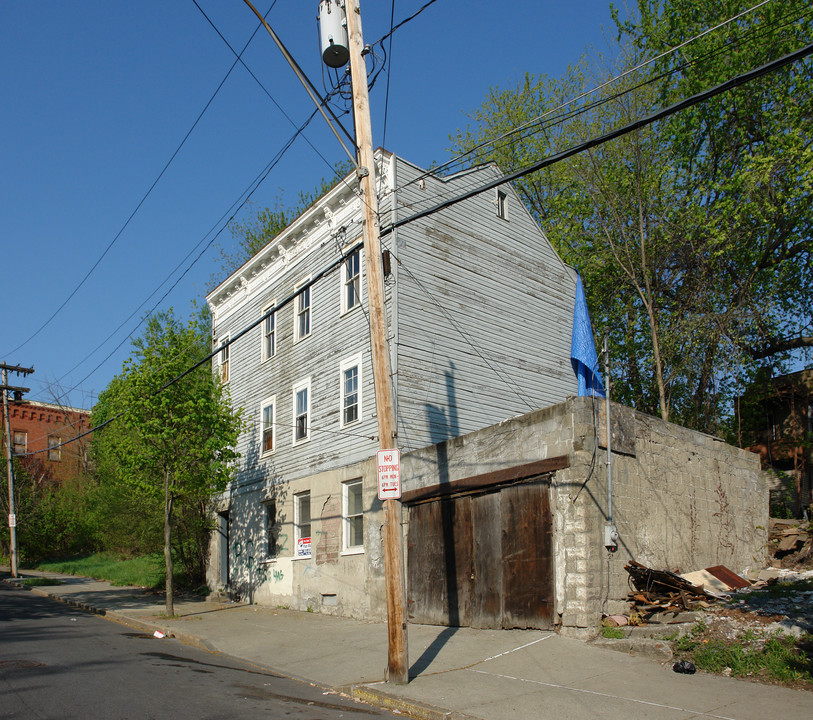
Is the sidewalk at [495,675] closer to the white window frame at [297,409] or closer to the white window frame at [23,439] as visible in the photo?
the white window frame at [297,409]

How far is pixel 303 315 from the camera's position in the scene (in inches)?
830

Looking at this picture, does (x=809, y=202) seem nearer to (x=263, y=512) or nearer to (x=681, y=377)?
(x=681, y=377)

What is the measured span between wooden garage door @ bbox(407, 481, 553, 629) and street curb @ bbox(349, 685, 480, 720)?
363cm

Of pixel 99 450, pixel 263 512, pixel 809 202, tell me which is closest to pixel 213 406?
pixel 263 512

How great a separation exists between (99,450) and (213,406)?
3211 centimetres

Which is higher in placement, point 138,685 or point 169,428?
point 169,428

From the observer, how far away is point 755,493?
16.3 m

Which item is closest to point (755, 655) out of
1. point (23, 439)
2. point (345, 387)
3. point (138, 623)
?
point (345, 387)

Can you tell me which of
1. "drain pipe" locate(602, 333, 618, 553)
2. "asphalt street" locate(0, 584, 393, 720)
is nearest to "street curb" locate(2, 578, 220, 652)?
"asphalt street" locate(0, 584, 393, 720)

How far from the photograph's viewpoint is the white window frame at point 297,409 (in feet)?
64.9

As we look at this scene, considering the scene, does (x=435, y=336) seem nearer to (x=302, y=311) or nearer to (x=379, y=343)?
(x=302, y=311)

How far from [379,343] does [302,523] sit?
428 inches

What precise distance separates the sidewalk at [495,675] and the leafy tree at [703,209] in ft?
45.7

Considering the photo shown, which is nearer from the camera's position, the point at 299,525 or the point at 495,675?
the point at 495,675
